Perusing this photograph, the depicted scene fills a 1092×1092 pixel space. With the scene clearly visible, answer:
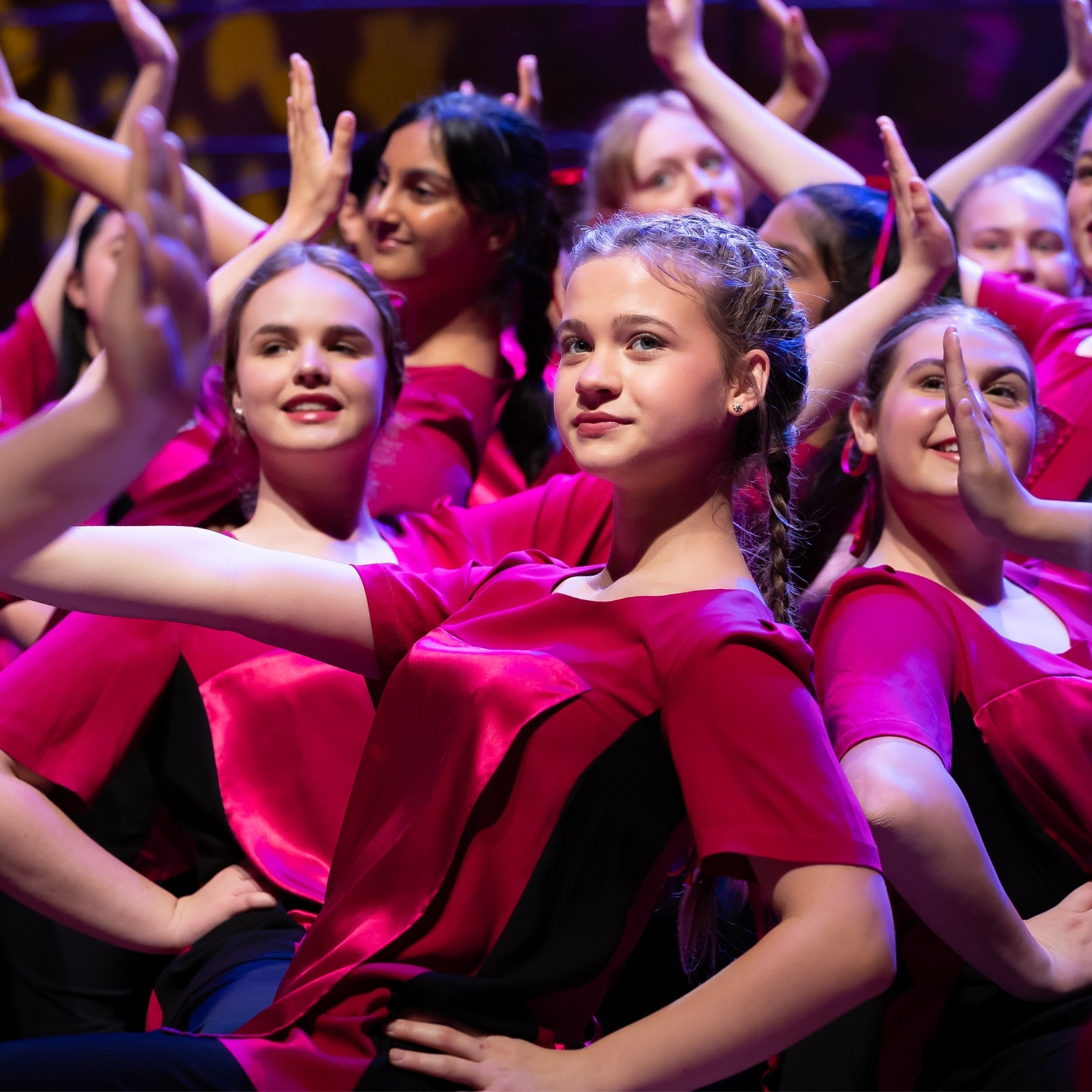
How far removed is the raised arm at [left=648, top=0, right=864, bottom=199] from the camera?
2.32 meters

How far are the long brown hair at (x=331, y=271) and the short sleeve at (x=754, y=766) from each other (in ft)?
2.84

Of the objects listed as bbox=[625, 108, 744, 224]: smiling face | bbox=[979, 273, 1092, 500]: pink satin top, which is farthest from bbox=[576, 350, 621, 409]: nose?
bbox=[625, 108, 744, 224]: smiling face

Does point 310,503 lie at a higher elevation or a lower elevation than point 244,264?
lower

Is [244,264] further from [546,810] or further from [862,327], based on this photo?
[546,810]

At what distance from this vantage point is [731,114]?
2328 mm

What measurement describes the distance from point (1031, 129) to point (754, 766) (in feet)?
6.60

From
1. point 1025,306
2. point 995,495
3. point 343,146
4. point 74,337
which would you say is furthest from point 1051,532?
point 74,337

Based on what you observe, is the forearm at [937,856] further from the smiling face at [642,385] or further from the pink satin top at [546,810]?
the smiling face at [642,385]

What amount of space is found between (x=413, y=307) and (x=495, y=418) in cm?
26

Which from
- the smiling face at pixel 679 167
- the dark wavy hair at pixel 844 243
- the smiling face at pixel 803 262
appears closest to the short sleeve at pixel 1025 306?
the dark wavy hair at pixel 844 243

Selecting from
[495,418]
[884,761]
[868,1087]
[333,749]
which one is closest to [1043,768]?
[884,761]

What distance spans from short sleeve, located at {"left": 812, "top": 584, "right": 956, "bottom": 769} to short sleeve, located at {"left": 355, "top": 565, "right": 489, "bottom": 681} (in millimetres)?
400

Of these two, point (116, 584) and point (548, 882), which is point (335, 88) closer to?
point (116, 584)

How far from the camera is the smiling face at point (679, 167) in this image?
260cm
